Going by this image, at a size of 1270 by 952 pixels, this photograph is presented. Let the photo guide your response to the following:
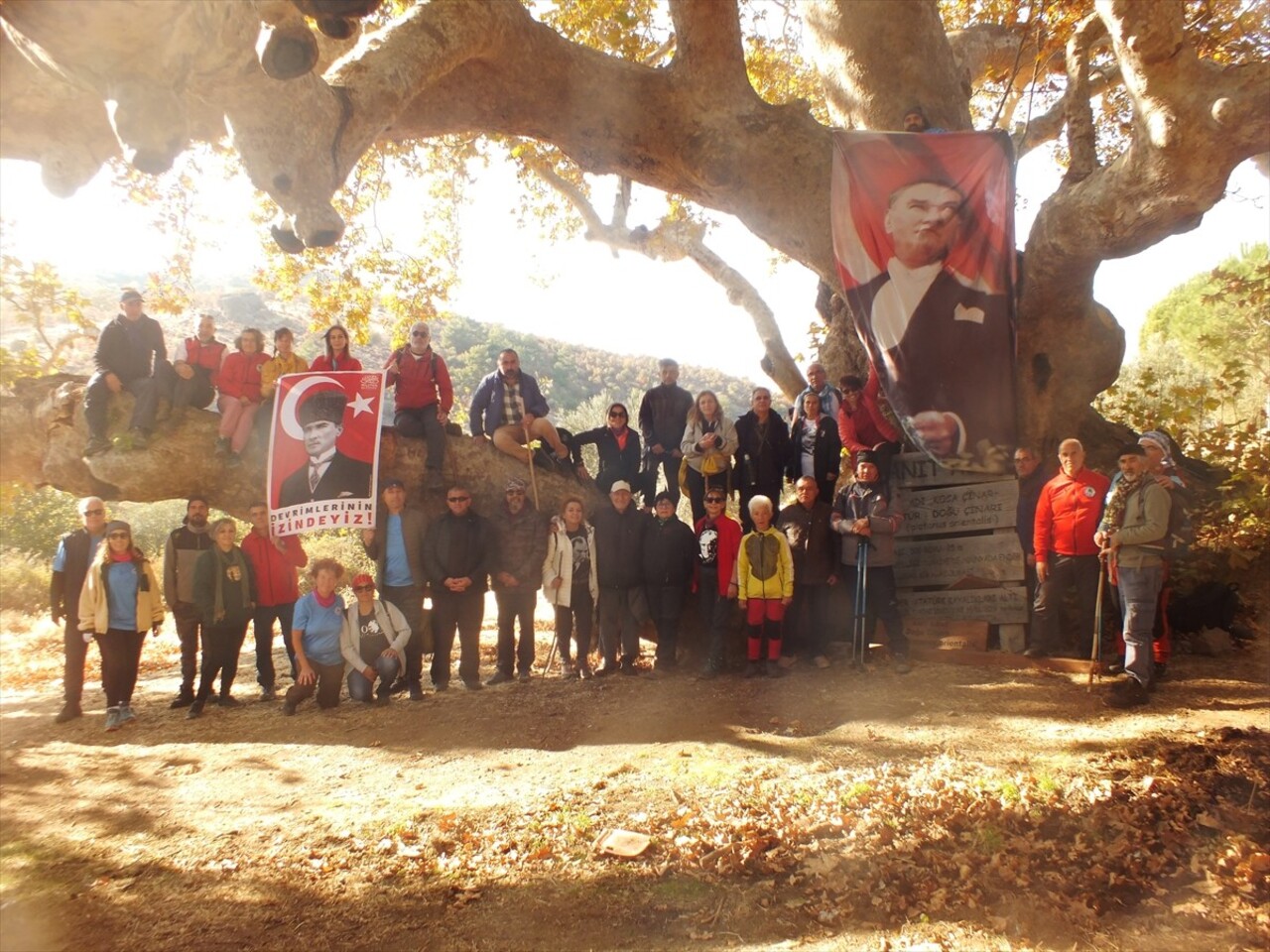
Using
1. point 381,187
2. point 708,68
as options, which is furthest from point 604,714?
point 381,187

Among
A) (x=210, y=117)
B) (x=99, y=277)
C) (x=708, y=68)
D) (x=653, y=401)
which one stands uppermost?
(x=99, y=277)

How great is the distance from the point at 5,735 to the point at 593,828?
6.07 m

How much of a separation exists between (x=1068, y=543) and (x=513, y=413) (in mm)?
5371

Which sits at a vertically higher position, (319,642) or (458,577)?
(458,577)

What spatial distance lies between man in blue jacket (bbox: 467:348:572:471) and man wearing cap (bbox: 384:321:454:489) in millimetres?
362

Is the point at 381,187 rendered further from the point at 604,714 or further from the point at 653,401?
the point at 604,714

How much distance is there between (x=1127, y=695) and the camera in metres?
6.29

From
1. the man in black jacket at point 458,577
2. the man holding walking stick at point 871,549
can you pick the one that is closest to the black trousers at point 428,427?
the man in black jacket at point 458,577

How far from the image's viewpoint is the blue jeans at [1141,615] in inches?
251

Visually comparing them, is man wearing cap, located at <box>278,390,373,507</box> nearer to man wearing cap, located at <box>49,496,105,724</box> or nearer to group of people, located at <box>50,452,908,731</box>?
group of people, located at <box>50,452,908,731</box>

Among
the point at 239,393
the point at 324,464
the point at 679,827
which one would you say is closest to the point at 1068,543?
the point at 679,827

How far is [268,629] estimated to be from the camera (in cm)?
826

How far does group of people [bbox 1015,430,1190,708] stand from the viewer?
6398 millimetres

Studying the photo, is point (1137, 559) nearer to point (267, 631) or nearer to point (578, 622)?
point (578, 622)
